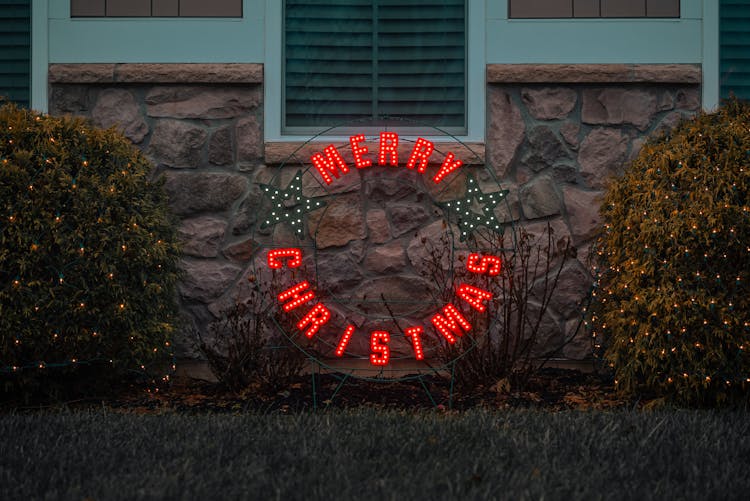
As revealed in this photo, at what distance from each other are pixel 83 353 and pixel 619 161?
3.49 metres

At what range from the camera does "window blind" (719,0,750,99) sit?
5137 mm

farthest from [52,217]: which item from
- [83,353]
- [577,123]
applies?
[577,123]

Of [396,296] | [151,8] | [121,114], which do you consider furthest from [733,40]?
[121,114]

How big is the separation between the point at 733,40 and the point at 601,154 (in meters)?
1.22

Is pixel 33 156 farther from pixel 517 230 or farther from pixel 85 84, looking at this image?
pixel 517 230

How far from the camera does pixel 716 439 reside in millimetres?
3369

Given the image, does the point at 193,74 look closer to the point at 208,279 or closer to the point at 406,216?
the point at 208,279

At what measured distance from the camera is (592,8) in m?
5.07

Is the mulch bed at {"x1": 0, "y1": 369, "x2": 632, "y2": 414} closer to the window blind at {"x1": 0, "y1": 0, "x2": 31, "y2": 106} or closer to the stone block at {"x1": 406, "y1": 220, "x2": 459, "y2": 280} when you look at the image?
the stone block at {"x1": 406, "y1": 220, "x2": 459, "y2": 280}

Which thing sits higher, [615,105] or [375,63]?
[375,63]

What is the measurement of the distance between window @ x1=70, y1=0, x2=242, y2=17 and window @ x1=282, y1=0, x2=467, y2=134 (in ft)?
1.64

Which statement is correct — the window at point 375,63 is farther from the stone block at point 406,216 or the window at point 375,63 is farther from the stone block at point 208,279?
the stone block at point 208,279

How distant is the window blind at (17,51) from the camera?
5152mm

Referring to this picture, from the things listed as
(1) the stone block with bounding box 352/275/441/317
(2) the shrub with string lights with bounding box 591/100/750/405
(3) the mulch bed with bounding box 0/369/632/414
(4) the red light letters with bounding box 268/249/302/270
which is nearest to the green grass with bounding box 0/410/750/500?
(2) the shrub with string lights with bounding box 591/100/750/405
